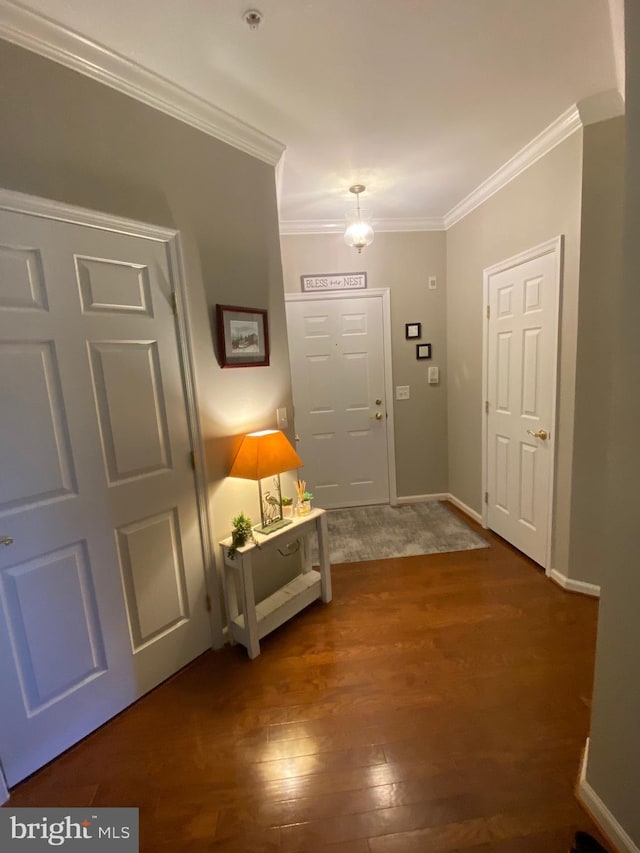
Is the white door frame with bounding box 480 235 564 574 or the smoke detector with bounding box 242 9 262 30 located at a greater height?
the smoke detector with bounding box 242 9 262 30

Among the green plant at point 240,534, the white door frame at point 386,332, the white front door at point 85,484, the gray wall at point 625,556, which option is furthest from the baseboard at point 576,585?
the white front door at point 85,484

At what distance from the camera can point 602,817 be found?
1.14 metres

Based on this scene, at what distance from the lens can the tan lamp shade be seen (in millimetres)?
1835

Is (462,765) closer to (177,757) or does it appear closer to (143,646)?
(177,757)

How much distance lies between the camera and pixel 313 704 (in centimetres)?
162

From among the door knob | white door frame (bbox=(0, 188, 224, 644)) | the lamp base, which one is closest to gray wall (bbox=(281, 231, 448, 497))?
the door knob

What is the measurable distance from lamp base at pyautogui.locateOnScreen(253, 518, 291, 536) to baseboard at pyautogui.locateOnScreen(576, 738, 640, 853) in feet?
4.80

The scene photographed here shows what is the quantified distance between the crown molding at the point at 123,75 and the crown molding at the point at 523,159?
1.51 m

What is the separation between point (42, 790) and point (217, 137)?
2.80 metres

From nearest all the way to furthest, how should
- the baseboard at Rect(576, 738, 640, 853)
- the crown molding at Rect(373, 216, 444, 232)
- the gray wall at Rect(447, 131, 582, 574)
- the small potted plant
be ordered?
the baseboard at Rect(576, 738, 640, 853), the gray wall at Rect(447, 131, 582, 574), the small potted plant, the crown molding at Rect(373, 216, 444, 232)

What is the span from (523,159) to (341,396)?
83.8 inches

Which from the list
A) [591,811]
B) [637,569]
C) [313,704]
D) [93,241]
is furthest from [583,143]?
[313,704]

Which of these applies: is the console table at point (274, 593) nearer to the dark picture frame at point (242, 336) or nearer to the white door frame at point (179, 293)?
the white door frame at point (179, 293)

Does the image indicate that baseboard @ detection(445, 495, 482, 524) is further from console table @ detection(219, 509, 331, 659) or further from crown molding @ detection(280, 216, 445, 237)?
crown molding @ detection(280, 216, 445, 237)
